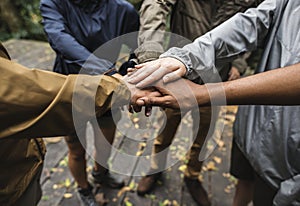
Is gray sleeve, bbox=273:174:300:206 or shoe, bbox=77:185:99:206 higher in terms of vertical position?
gray sleeve, bbox=273:174:300:206

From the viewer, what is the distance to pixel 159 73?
1.32 m

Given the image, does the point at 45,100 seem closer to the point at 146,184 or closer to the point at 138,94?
the point at 138,94

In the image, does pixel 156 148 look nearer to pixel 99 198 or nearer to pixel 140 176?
pixel 140 176

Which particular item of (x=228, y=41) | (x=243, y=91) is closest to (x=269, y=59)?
(x=228, y=41)

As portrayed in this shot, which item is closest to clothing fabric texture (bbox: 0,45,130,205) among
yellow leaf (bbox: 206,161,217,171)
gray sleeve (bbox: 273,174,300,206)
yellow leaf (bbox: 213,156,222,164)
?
gray sleeve (bbox: 273,174,300,206)


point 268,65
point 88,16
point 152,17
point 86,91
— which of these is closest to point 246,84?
point 268,65

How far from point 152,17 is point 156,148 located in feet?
3.53

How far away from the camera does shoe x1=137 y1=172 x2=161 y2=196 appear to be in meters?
2.40

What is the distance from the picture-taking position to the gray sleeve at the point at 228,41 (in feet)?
4.53

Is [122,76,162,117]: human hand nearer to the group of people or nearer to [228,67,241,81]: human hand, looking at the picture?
the group of people

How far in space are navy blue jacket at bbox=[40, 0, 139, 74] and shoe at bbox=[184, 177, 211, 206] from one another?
118cm

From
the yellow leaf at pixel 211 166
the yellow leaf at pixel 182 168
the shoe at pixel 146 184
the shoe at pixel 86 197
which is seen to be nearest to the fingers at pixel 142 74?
the shoe at pixel 86 197

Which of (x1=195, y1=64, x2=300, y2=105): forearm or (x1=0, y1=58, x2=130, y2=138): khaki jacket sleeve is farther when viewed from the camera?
(x1=195, y1=64, x2=300, y2=105): forearm

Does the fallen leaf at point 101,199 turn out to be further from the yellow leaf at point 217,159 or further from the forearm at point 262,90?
the forearm at point 262,90
